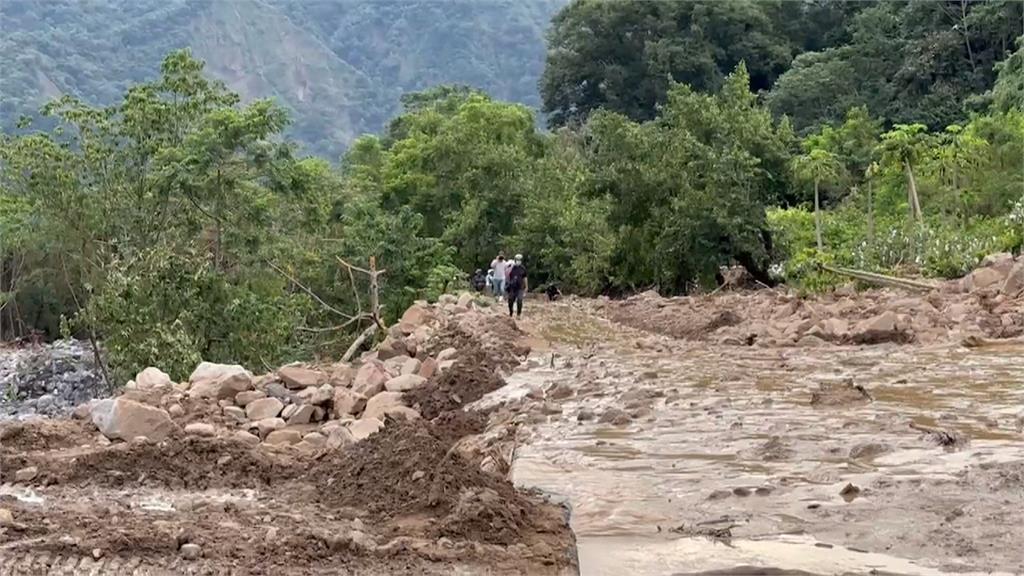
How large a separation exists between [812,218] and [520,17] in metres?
88.0

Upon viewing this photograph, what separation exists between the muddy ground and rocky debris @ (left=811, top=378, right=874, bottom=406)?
257 cm

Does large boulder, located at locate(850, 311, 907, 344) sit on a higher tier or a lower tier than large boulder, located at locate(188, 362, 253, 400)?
higher

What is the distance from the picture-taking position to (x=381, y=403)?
9.98 metres

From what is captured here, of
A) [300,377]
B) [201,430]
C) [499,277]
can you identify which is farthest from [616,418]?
[499,277]

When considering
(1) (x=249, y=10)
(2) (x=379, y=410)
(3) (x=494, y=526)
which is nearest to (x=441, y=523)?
(3) (x=494, y=526)

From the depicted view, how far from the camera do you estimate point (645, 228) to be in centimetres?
2528

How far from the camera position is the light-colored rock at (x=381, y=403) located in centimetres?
966

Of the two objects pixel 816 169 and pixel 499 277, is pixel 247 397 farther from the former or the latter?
pixel 816 169

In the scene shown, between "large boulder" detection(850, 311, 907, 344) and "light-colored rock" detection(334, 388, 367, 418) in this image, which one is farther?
"large boulder" detection(850, 311, 907, 344)

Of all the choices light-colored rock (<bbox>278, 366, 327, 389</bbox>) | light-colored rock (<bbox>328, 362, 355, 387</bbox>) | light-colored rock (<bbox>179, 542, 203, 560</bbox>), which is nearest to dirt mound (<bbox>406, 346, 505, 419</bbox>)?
light-colored rock (<bbox>328, 362, 355, 387</bbox>)

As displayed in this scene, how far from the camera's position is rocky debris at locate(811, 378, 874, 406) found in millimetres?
8180

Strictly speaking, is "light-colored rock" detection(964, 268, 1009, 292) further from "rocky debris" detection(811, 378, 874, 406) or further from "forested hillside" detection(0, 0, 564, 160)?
"forested hillside" detection(0, 0, 564, 160)

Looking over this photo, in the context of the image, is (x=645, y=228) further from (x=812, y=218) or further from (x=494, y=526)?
(x=494, y=526)

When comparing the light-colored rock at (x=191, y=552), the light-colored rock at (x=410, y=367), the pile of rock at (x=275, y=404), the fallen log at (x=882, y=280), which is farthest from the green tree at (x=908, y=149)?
the light-colored rock at (x=191, y=552)
